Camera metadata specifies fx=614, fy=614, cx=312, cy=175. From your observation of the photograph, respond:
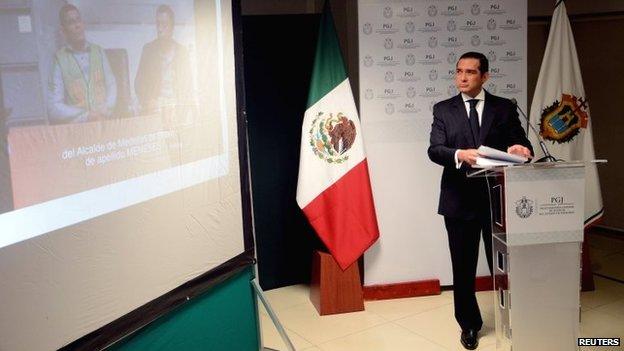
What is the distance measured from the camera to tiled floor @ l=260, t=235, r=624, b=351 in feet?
11.0

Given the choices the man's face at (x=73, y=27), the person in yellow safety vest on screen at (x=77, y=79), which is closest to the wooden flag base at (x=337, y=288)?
the person in yellow safety vest on screen at (x=77, y=79)

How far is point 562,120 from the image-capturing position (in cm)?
387

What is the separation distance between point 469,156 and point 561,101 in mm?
1443

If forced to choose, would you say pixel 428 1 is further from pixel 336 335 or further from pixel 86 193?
pixel 86 193

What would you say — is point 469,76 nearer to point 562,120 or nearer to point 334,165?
point 334,165

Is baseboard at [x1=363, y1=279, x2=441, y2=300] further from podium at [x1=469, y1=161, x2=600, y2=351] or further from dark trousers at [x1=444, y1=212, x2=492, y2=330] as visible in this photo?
podium at [x1=469, y1=161, x2=600, y2=351]

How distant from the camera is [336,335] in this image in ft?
11.5

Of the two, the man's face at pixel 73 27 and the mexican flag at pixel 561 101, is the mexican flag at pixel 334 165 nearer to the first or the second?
the mexican flag at pixel 561 101

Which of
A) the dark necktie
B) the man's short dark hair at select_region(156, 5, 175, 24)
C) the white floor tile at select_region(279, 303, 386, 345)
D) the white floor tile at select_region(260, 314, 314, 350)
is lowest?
the white floor tile at select_region(260, 314, 314, 350)

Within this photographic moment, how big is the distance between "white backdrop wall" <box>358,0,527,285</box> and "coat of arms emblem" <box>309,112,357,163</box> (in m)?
0.14

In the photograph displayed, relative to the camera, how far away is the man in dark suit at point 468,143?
3.07 metres

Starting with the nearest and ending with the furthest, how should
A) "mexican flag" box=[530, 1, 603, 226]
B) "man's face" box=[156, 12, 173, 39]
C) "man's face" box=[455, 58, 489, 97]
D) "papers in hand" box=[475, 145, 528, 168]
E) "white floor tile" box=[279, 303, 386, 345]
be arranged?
1. "man's face" box=[156, 12, 173, 39]
2. "papers in hand" box=[475, 145, 528, 168]
3. "man's face" box=[455, 58, 489, 97]
4. "white floor tile" box=[279, 303, 386, 345]
5. "mexican flag" box=[530, 1, 603, 226]

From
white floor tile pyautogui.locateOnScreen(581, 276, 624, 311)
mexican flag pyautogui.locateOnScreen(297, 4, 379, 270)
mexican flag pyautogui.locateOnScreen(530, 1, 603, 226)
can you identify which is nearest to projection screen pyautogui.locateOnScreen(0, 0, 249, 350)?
mexican flag pyautogui.locateOnScreen(297, 4, 379, 270)

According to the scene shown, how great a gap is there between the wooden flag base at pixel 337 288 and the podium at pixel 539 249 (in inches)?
46.2
